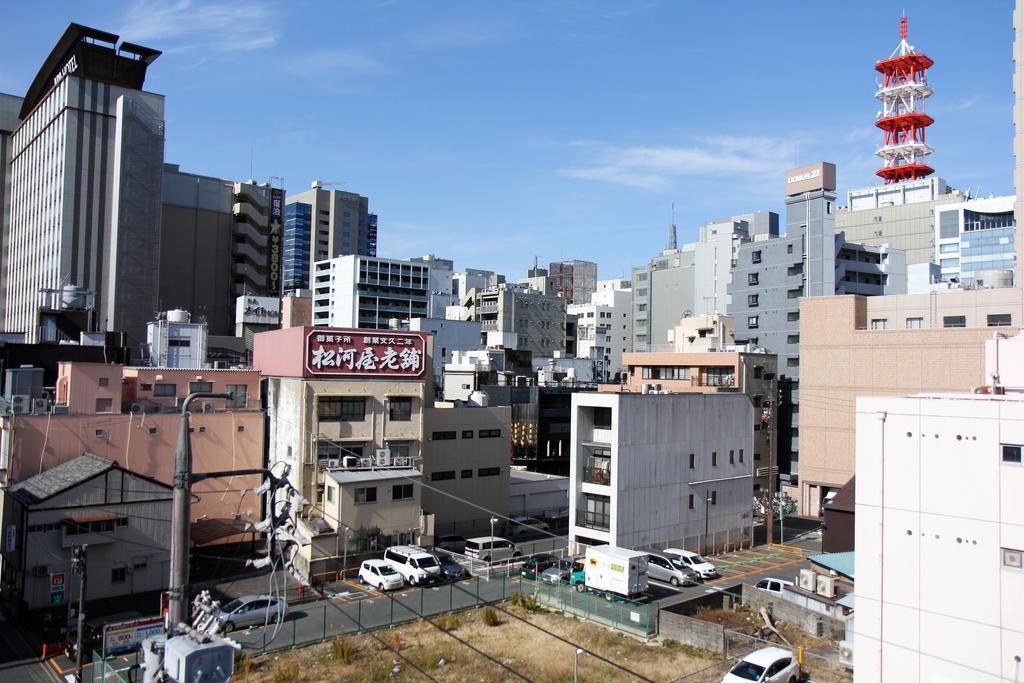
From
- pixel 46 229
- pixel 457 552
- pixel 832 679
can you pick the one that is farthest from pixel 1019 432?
pixel 46 229

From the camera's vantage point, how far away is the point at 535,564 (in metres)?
35.4

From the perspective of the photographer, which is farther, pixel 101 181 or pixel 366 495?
pixel 101 181

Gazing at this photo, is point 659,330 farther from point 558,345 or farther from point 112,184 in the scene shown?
point 112,184

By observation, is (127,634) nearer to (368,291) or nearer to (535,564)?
(535,564)

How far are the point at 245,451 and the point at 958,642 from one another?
114 ft

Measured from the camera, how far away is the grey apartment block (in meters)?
97.2

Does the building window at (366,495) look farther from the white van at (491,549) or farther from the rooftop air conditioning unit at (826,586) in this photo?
the rooftop air conditioning unit at (826,586)

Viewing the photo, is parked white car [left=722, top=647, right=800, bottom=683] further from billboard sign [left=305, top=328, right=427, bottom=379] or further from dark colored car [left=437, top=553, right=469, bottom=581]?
billboard sign [left=305, top=328, right=427, bottom=379]

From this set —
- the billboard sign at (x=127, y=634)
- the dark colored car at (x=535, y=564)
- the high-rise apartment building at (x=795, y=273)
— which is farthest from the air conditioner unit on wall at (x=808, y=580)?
the high-rise apartment building at (x=795, y=273)

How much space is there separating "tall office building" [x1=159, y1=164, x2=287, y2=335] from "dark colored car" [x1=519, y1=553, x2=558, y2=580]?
66.6 meters

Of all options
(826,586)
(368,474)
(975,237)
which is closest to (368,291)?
(368,474)

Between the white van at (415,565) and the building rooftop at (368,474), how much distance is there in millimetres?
3626

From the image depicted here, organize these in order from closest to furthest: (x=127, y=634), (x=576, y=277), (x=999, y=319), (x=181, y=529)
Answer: (x=181, y=529) → (x=127, y=634) → (x=999, y=319) → (x=576, y=277)

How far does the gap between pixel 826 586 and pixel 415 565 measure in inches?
678
